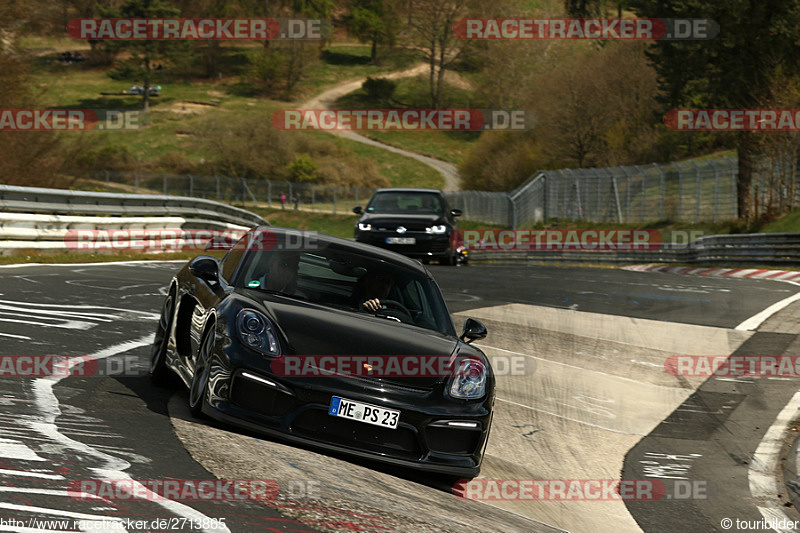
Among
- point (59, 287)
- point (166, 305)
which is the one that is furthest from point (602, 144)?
point (166, 305)

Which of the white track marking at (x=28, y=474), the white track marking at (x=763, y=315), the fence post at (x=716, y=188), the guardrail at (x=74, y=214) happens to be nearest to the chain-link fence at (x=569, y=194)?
the fence post at (x=716, y=188)

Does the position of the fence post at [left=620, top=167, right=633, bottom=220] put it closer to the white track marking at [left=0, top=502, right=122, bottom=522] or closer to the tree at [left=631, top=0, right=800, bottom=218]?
the tree at [left=631, top=0, right=800, bottom=218]

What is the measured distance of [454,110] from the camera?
113 metres

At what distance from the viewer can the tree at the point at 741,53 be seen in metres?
33.6

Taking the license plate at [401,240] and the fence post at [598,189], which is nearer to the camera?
the license plate at [401,240]

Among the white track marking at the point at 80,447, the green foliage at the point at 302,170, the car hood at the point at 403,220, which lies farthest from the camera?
the green foliage at the point at 302,170

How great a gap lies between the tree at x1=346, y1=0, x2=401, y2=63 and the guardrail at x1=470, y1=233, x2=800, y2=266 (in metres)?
100

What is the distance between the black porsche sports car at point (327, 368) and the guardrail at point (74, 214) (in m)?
10.7

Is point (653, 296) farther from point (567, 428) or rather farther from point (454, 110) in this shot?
point (454, 110)

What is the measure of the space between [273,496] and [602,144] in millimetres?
54093

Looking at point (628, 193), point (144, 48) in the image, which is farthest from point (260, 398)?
point (144, 48)

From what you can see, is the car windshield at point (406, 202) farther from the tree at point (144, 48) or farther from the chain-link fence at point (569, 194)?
the tree at point (144, 48)

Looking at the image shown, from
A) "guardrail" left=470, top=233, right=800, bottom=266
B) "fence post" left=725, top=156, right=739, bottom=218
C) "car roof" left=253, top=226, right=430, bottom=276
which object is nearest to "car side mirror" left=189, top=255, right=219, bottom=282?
"car roof" left=253, top=226, right=430, bottom=276

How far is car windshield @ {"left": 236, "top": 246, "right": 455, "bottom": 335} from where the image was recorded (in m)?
6.67
